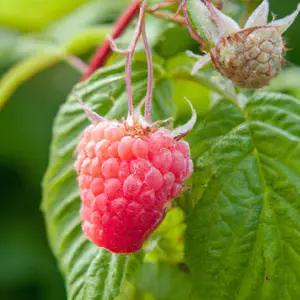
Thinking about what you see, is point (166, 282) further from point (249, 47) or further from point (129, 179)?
point (249, 47)

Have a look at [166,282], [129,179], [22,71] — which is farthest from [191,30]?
[22,71]

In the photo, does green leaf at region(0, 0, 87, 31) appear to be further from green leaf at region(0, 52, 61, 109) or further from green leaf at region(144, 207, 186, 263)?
green leaf at region(144, 207, 186, 263)

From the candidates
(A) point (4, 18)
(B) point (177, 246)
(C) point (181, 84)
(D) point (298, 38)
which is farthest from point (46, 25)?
(B) point (177, 246)

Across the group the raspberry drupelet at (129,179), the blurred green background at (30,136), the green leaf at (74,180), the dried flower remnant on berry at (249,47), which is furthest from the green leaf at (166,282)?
the blurred green background at (30,136)

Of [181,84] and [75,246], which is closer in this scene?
[75,246]

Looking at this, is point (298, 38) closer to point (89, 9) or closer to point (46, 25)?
point (89, 9)

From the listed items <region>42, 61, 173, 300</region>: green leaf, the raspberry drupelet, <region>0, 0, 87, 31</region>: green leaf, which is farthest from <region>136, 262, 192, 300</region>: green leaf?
<region>0, 0, 87, 31</region>: green leaf

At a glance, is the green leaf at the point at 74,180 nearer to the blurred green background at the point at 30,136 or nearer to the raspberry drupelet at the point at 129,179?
the raspberry drupelet at the point at 129,179
